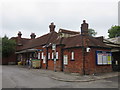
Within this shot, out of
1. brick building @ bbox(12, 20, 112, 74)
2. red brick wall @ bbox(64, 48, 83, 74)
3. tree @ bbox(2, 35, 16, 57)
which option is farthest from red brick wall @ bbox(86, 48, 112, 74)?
tree @ bbox(2, 35, 16, 57)

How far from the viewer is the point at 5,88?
9836mm

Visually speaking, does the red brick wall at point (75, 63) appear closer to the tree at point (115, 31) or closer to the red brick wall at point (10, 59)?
the red brick wall at point (10, 59)

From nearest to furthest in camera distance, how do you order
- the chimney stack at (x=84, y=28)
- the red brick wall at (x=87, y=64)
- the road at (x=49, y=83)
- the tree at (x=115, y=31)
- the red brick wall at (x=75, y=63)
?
the road at (x=49, y=83), the red brick wall at (x=87, y=64), the red brick wall at (x=75, y=63), the chimney stack at (x=84, y=28), the tree at (x=115, y=31)

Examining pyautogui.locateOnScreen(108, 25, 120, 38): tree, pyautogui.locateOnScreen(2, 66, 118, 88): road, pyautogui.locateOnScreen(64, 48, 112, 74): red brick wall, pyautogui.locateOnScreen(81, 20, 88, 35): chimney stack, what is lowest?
pyautogui.locateOnScreen(2, 66, 118, 88): road

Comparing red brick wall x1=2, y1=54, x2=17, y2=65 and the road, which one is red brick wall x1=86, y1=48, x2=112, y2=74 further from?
red brick wall x1=2, y1=54, x2=17, y2=65

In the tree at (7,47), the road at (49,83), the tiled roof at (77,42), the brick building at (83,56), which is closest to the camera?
the road at (49,83)

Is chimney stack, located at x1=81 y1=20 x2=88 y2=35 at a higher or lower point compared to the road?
higher

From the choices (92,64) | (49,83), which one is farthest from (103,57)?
(49,83)

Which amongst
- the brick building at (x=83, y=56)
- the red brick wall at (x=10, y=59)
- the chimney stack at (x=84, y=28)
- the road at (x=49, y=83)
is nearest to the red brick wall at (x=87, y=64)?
the brick building at (x=83, y=56)

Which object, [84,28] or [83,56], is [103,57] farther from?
[84,28]

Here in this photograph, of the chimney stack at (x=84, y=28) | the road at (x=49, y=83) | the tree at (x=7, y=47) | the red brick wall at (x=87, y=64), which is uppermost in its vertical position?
the chimney stack at (x=84, y=28)

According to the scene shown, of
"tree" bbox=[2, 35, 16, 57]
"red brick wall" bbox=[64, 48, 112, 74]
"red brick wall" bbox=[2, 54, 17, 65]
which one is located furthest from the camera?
"red brick wall" bbox=[2, 54, 17, 65]

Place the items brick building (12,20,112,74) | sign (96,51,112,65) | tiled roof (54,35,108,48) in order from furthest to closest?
1. tiled roof (54,35,108,48)
2. sign (96,51,112,65)
3. brick building (12,20,112,74)

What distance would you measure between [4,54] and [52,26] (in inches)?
643
